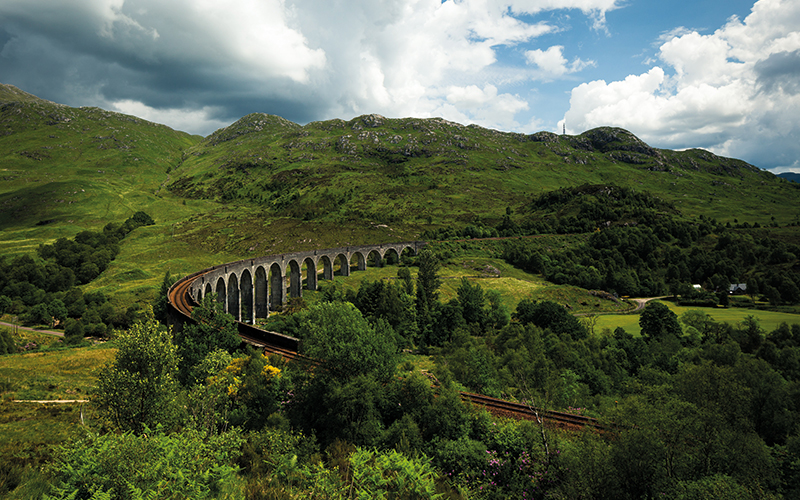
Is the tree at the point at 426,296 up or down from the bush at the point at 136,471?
down

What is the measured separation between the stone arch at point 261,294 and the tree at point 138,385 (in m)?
53.2

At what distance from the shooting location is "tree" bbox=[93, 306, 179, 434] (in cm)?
1627

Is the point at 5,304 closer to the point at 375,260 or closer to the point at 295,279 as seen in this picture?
the point at 295,279

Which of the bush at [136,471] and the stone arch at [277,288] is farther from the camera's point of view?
the stone arch at [277,288]

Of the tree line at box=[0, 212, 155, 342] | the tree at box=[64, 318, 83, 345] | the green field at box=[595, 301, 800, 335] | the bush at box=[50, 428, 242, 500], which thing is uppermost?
the bush at box=[50, 428, 242, 500]

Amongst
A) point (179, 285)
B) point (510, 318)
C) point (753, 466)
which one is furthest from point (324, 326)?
point (510, 318)

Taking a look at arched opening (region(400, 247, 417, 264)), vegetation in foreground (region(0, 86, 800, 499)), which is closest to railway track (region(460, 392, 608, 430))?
vegetation in foreground (region(0, 86, 800, 499))

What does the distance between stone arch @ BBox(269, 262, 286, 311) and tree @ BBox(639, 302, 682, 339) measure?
71.1 meters

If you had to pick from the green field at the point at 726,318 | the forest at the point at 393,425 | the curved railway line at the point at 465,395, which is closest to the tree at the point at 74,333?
the curved railway line at the point at 465,395

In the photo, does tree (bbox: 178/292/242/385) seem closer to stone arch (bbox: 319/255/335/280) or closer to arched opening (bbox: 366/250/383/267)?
stone arch (bbox: 319/255/335/280)

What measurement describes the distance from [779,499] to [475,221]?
136819 millimetres

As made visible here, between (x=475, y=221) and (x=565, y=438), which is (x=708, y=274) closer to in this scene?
(x=475, y=221)

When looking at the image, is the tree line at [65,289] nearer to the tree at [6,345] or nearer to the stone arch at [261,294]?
the tree at [6,345]

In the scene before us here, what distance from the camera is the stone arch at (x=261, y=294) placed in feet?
226
